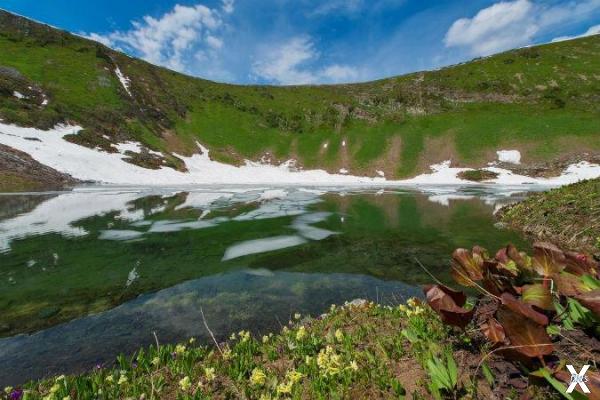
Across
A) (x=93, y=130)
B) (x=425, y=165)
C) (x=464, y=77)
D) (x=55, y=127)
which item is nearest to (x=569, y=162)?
(x=425, y=165)

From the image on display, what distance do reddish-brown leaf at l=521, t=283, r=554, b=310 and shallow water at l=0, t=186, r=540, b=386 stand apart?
177 inches

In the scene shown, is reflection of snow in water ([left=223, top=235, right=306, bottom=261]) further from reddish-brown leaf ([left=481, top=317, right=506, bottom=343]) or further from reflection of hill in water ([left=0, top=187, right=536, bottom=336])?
reddish-brown leaf ([left=481, top=317, right=506, bottom=343])

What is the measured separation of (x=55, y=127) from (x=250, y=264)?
208 feet

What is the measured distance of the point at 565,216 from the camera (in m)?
13.5

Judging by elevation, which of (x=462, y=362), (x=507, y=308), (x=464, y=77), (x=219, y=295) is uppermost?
(x=464, y=77)

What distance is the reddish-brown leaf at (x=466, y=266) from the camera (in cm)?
309

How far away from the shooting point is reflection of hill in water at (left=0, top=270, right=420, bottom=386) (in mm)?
5609

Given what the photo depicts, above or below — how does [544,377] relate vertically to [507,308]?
below

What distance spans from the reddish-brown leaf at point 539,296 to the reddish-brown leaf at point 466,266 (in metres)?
0.49

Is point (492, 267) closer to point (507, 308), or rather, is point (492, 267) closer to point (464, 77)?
point (507, 308)

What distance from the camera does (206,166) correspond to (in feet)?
220

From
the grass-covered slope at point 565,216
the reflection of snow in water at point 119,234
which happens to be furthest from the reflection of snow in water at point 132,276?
Answer: the grass-covered slope at point 565,216

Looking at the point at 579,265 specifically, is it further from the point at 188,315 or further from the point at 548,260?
the point at 188,315

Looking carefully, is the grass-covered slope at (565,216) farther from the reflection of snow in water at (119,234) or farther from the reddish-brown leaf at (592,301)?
the reflection of snow in water at (119,234)
